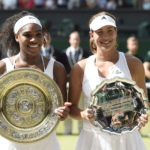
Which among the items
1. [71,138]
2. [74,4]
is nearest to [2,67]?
[71,138]

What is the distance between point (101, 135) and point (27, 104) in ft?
1.86

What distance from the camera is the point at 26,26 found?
482cm

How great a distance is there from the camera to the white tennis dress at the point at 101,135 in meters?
4.83

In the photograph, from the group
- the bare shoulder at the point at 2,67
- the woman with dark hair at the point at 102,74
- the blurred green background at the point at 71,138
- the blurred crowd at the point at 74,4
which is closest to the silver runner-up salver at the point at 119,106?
the woman with dark hair at the point at 102,74

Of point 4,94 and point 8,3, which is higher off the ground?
point 8,3

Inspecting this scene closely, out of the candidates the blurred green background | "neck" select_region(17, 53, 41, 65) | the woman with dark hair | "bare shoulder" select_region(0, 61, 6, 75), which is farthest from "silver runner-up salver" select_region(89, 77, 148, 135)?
the blurred green background

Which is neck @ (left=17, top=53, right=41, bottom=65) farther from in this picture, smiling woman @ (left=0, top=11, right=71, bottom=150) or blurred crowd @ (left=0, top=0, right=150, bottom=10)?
blurred crowd @ (left=0, top=0, right=150, bottom=10)

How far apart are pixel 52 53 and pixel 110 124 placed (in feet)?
22.9

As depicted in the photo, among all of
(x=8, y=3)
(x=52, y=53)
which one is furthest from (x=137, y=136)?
(x=8, y=3)

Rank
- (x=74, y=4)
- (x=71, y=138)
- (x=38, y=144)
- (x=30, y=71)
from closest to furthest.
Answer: (x=30, y=71) → (x=38, y=144) → (x=71, y=138) → (x=74, y=4)

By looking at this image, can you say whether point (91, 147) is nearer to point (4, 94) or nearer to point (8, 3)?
point (4, 94)

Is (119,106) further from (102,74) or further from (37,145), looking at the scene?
(37,145)

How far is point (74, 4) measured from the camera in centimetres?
1723

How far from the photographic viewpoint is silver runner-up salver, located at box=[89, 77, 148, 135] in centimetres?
469
